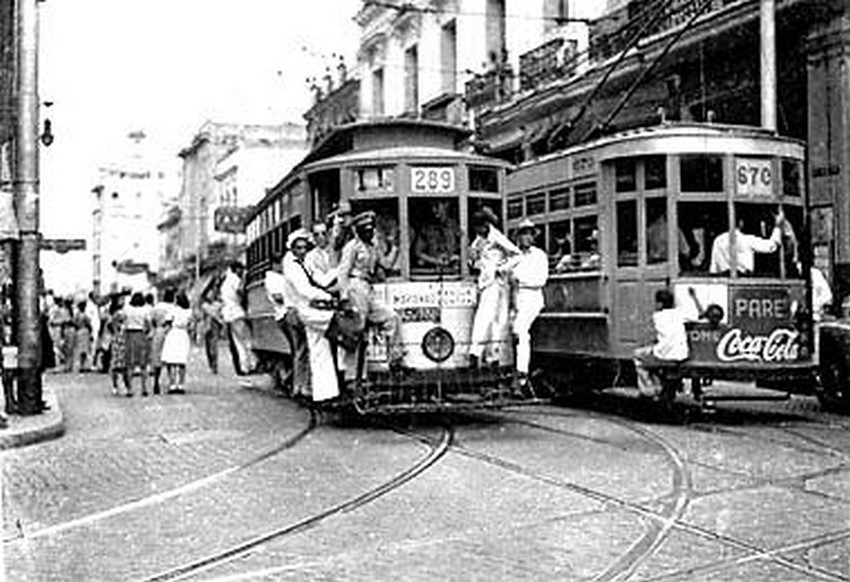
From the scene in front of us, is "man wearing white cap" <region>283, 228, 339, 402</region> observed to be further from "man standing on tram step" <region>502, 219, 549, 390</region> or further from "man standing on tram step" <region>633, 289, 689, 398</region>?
"man standing on tram step" <region>633, 289, 689, 398</region>

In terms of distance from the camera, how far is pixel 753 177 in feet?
41.8

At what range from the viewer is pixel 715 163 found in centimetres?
1270

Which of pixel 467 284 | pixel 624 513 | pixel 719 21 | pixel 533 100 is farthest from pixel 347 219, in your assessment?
pixel 533 100

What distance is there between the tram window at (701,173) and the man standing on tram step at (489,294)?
183cm

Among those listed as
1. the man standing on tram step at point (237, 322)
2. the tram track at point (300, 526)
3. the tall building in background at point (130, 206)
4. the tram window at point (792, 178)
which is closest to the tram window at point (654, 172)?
the tram window at point (792, 178)

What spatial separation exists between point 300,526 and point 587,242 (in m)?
7.14

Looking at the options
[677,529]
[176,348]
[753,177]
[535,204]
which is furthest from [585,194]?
[176,348]

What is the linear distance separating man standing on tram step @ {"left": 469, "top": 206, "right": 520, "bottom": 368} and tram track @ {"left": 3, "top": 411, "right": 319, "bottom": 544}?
199cm

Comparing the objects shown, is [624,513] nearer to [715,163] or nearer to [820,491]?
[820,491]

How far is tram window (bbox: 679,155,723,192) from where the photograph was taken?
12.7m

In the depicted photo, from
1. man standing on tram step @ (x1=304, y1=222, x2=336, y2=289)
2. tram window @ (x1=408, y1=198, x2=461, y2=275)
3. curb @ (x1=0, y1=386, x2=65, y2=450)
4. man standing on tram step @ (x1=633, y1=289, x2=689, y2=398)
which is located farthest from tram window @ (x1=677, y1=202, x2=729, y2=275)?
curb @ (x1=0, y1=386, x2=65, y2=450)

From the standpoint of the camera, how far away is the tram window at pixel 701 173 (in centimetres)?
1270

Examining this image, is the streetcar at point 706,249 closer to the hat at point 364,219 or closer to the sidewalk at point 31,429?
the hat at point 364,219

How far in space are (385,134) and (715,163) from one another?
3.54m
